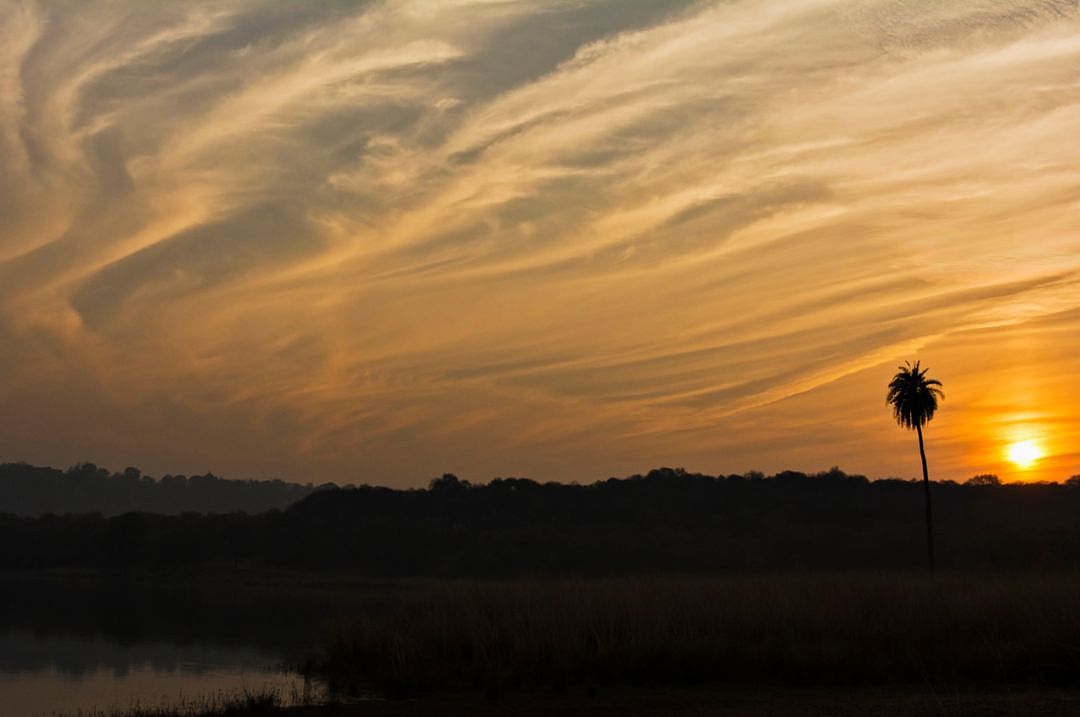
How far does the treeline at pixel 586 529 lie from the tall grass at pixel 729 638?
2212 inches

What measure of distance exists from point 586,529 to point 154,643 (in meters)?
72.1

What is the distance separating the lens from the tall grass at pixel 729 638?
22.7 metres

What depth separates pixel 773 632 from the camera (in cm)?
2595

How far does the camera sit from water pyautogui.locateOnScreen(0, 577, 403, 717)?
27578 mm

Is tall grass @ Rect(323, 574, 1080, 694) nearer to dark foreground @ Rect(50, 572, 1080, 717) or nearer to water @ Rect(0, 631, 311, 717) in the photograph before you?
dark foreground @ Rect(50, 572, 1080, 717)

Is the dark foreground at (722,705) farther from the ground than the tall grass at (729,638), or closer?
closer

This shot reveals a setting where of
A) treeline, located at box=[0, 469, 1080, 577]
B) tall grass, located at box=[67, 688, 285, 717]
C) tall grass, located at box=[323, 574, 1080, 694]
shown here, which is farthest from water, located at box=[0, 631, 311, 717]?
treeline, located at box=[0, 469, 1080, 577]

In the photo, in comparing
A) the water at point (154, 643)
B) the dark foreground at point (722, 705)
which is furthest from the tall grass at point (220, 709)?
the water at point (154, 643)

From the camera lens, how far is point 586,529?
11206 centimetres

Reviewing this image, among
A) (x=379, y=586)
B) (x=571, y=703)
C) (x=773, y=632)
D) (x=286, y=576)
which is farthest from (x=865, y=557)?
(x=571, y=703)

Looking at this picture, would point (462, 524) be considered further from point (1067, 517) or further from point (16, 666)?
point (16, 666)

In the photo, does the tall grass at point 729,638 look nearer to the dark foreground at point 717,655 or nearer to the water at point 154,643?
the dark foreground at point 717,655

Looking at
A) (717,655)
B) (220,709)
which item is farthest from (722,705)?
(220,709)

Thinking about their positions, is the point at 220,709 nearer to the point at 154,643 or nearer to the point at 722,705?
the point at 722,705
